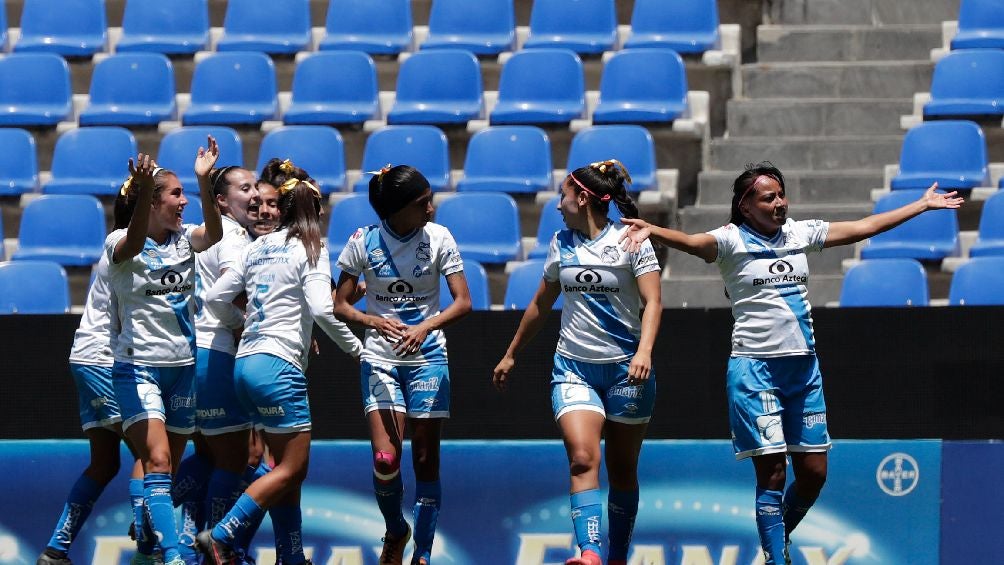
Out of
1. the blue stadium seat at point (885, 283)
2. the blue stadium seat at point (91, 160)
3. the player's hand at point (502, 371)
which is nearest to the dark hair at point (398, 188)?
the player's hand at point (502, 371)

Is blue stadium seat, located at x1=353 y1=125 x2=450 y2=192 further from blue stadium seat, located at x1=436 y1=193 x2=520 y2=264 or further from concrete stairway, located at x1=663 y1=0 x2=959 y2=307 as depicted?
concrete stairway, located at x1=663 y1=0 x2=959 y2=307

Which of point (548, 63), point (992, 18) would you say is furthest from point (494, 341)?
point (992, 18)

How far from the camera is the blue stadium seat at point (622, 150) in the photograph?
421 inches

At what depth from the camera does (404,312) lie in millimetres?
7430

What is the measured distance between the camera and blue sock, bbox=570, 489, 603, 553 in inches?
274

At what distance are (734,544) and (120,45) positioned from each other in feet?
23.5

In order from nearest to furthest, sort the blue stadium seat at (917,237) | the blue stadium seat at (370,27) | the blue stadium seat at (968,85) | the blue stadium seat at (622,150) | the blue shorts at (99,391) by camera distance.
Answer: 1. the blue shorts at (99,391)
2. the blue stadium seat at (917,237)
3. the blue stadium seat at (622,150)
4. the blue stadium seat at (968,85)
5. the blue stadium seat at (370,27)

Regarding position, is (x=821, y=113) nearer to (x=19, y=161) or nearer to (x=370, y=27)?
(x=370, y=27)

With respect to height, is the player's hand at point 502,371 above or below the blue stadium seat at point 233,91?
below

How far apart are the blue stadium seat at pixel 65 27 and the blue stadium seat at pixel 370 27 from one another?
191 centimetres

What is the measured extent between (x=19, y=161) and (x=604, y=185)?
240 inches

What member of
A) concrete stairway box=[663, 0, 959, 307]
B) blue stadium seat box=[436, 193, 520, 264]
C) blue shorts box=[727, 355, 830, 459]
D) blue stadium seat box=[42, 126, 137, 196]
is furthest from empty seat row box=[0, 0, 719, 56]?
blue shorts box=[727, 355, 830, 459]

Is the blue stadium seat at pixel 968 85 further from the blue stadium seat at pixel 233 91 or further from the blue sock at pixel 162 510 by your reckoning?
the blue sock at pixel 162 510

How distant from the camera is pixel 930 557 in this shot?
27.2 feet
